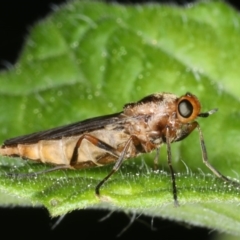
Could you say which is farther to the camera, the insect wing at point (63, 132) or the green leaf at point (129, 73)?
the green leaf at point (129, 73)

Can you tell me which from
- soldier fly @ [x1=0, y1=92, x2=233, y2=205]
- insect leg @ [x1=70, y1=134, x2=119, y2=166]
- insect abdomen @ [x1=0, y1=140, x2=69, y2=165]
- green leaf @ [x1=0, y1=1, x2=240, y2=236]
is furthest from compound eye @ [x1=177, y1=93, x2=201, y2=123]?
insect abdomen @ [x1=0, y1=140, x2=69, y2=165]

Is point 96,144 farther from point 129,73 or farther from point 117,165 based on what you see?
point 129,73

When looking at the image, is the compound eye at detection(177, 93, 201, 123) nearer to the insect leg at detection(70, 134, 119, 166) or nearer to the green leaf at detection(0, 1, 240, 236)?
the green leaf at detection(0, 1, 240, 236)

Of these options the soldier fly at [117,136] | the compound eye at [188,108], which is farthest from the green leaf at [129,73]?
the compound eye at [188,108]

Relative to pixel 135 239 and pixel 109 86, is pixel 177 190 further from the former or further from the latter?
pixel 135 239

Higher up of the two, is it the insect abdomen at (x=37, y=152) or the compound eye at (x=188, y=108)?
the compound eye at (x=188, y=108)

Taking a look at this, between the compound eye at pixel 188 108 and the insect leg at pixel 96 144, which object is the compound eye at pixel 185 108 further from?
the insect leg at pixel 96 144

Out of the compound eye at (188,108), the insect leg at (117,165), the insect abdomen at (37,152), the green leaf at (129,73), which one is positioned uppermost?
the green leaf at (129,73)
